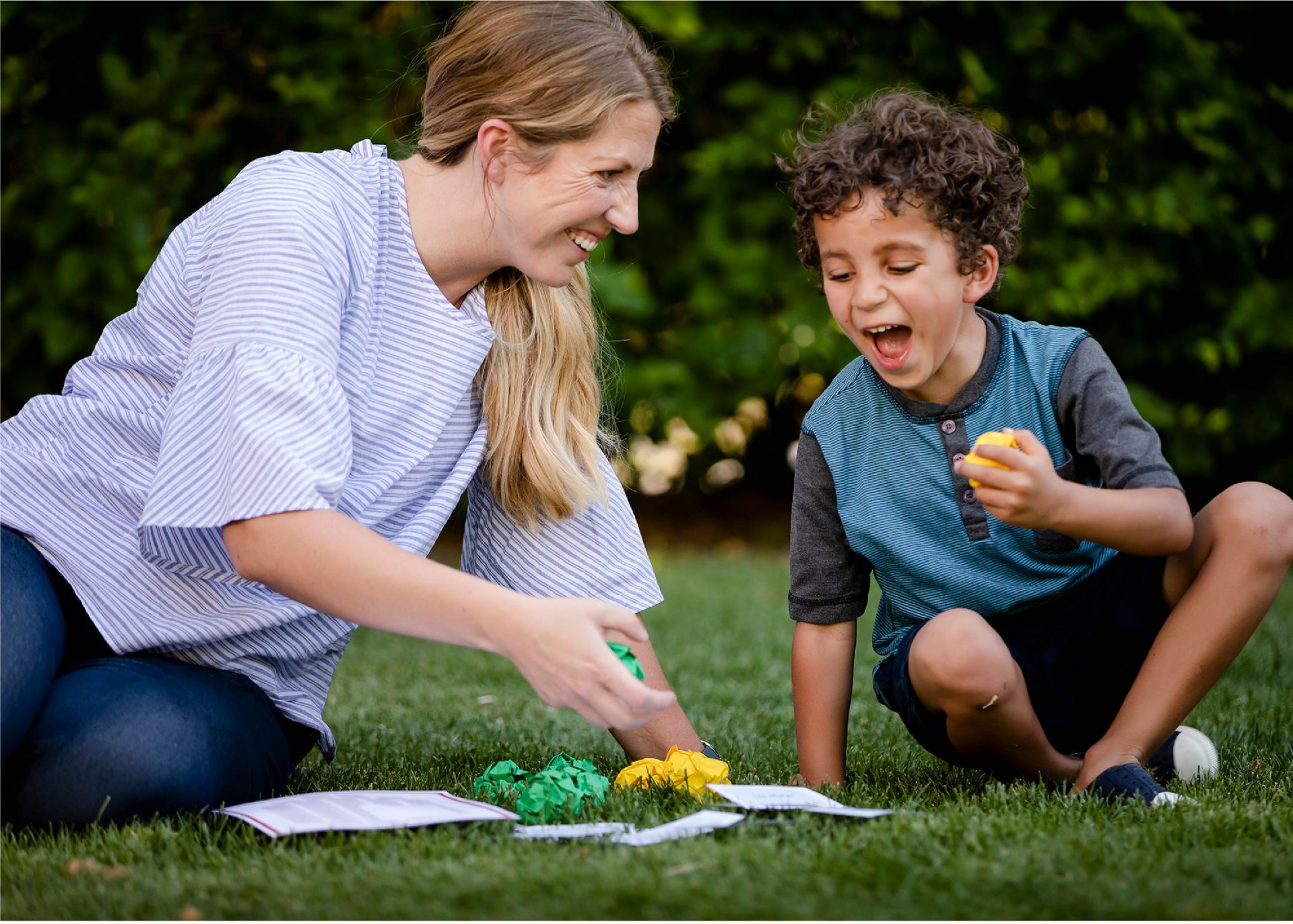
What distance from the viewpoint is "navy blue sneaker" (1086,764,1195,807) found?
202 centimetres

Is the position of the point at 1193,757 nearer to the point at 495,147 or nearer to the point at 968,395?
the point at 968,395

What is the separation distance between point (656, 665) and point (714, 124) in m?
5.30

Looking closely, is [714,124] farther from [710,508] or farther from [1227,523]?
[1227,523]

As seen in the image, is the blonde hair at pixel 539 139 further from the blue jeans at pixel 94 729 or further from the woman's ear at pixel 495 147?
the blue jeans at pixel 94 729

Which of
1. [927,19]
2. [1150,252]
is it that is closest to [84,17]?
[927,19]

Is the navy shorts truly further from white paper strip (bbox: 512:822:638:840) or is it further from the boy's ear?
white paper strip (bbox: 512:822:638:840)

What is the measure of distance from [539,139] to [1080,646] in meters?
1.29

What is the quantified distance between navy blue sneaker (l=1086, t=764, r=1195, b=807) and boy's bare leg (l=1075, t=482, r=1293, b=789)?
42 mm

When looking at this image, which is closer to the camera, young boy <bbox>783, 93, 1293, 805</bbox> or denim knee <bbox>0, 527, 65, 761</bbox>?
denim knee <bbox>0, 527, 65, 761</bbox>

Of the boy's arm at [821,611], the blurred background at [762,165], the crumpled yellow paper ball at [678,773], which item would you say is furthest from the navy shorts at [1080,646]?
the blurred background at [762,165]

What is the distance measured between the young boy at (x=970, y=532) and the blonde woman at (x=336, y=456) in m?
0.37

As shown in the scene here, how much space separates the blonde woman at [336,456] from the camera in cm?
180

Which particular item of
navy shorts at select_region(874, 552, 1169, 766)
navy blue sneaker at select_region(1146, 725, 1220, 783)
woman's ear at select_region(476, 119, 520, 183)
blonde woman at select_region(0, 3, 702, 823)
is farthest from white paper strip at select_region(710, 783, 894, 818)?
woman's ear at select_region(476, 119, 520, 183)

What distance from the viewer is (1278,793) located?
212 cm
